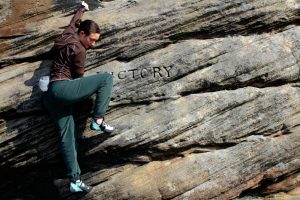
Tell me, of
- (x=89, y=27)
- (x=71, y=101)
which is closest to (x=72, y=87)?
(x=71, y=101)

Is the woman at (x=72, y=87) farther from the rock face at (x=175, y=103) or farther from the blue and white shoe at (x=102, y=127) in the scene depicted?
the rock face at (x=175, y=103)

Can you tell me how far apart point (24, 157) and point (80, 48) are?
3.94 metres

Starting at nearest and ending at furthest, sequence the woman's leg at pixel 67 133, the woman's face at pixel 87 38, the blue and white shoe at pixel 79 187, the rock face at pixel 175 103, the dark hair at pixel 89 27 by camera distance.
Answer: the dark hair at pixel 89 27, the woman's face at pixel 87 38, the woman's leg at pixel 67 133, the blue and white shoe at pixel 79 187, the rock face at pixel 175 103

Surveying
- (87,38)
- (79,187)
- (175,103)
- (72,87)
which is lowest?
(79,187)

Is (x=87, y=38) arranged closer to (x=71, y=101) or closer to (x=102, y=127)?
(x=71, y=101)

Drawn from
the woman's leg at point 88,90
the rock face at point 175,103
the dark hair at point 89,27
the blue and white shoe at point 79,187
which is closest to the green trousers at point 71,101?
the woman's leg at point 88,90

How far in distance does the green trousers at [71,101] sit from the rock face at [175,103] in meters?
0.71

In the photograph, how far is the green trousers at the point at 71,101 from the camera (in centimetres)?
1279

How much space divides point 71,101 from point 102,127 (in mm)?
1134

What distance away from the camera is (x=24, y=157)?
1442cm

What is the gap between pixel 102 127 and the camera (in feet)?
43.6

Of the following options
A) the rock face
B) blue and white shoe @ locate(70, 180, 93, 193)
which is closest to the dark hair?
the rock face

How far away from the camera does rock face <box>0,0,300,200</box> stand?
1405cm

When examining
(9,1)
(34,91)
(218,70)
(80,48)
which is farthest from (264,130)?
(9,1)
